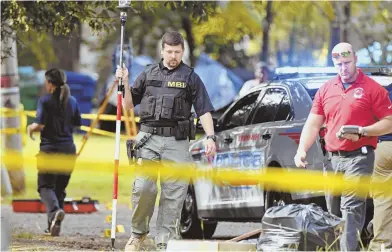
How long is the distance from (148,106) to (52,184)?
14.7 feet

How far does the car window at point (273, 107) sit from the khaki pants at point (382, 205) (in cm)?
187

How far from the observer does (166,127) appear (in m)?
10.8

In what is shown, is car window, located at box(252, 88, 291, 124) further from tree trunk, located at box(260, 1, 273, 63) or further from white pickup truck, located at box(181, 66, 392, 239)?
tree trunk, located at box(260, 1, 273, 63)

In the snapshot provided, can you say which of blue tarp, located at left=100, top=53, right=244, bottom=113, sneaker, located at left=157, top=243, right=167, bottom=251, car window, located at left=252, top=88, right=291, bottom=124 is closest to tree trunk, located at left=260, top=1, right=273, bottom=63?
blue tarp, located at left=100, top=53, right=244, bottom=113

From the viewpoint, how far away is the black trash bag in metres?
9.48

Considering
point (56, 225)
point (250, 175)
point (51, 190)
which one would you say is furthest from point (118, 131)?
point (51, 190)

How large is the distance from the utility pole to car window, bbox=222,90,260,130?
6.50m

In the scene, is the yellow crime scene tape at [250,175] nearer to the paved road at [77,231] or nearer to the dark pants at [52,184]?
the dark pants at [52,184]

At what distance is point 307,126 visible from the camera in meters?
10.6

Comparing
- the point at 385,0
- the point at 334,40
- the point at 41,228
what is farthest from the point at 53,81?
the point at 334,40

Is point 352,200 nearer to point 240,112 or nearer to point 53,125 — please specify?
point 240,112

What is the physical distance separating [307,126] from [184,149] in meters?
1.04

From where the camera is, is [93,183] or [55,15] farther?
[93,183]

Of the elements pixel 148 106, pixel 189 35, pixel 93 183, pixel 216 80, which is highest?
pixel 189 35
